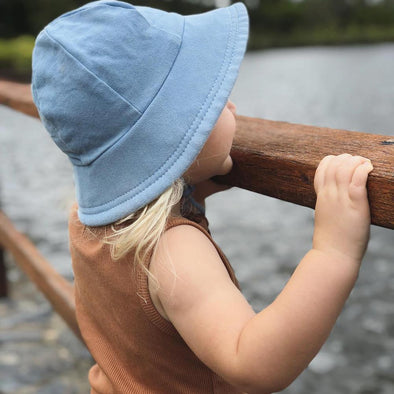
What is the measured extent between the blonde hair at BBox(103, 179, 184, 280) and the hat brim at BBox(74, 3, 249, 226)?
21mm

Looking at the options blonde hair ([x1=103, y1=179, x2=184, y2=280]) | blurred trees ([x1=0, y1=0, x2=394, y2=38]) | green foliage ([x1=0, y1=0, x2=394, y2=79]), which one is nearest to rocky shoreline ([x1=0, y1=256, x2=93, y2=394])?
blonde hair ([x1=103, y1=179, x2=184, y2=280])

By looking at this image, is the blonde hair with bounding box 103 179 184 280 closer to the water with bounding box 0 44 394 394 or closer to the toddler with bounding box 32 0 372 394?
the toddler with bounding box 32 0 372 394

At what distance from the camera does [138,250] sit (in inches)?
39.2

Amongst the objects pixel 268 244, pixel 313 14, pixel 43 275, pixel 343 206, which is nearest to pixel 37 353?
pixel 43 275

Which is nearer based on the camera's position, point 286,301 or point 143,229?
point 286,301

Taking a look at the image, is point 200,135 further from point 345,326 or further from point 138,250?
point 345,326

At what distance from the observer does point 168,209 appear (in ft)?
3.37

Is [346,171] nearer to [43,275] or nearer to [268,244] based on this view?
[43,275]

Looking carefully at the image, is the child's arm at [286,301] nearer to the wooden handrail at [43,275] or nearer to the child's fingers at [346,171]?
the child's fingers at [346,171]

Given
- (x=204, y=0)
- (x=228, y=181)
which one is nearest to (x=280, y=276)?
(x=228, y=181)

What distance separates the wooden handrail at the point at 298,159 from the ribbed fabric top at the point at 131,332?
150 mm

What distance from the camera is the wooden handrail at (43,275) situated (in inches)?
77.2

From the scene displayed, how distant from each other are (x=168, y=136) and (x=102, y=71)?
6.4 inches

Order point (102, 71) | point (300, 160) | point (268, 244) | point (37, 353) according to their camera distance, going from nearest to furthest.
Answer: point (300, 160), point (102, 71), point (37, 353), point (268, 244)
